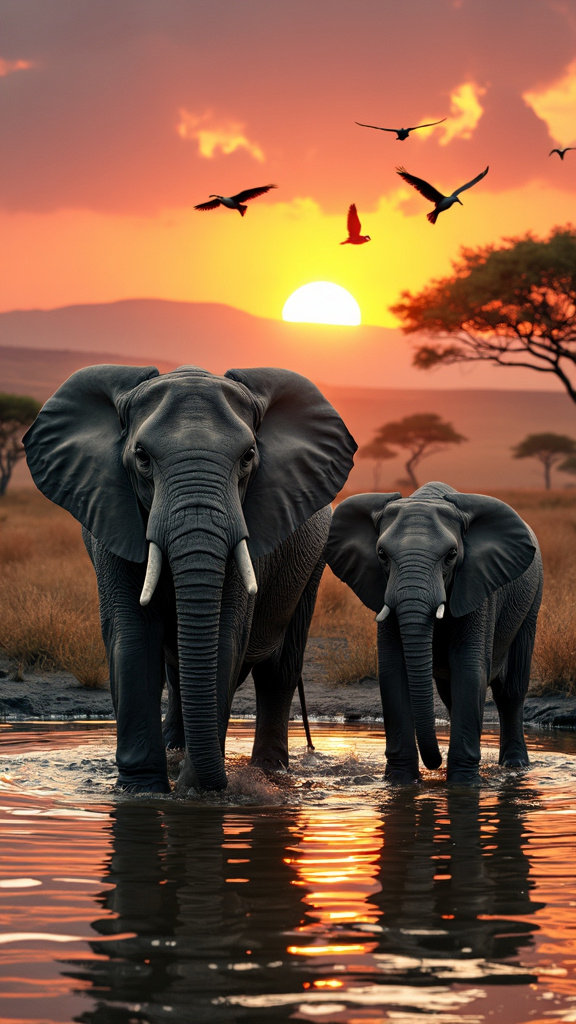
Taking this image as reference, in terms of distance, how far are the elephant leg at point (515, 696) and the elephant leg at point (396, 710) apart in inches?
49.4

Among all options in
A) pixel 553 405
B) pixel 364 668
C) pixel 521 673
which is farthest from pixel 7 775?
pixel 553 405

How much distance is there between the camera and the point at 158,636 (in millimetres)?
7129

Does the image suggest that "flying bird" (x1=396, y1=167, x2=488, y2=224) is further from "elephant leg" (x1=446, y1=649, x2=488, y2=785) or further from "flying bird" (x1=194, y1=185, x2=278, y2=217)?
"elephant leg" (x1=446, y1=649, x2=488, y2=785)

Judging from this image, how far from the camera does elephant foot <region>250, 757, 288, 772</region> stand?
8.87 m

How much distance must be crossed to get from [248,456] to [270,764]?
8.66ft

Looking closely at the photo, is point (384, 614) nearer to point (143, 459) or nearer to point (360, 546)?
point (360, 546)

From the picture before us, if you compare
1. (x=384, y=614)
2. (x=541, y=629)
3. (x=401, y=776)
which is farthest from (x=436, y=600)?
(x=541, y=629)

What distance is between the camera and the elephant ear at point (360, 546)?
9.14 metres

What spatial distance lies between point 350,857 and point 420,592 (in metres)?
2.56

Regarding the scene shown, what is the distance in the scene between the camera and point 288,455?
750 cm

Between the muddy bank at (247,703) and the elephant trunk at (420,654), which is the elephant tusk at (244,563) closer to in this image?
the elephant trunk at (420,654)

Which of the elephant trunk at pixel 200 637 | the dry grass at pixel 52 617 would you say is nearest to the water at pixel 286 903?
the elephant trunk at pixel 200 637

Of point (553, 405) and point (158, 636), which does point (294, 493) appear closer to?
point (158, 636)

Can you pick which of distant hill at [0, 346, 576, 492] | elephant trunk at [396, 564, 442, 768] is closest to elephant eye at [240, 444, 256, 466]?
elephant trunk at [396, 564, 442, 768]
